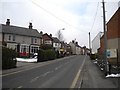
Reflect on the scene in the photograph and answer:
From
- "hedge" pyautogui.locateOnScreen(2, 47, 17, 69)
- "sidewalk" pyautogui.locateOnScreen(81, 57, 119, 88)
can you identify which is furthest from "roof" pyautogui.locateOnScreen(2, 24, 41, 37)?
"sidewalk" pyautogui.locateOnScreen(81, 57, 119, 88)

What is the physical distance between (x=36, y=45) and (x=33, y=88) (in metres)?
41.5

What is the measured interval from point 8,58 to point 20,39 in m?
27.4

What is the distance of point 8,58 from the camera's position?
16422 mm

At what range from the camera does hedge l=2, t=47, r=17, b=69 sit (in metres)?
15.8

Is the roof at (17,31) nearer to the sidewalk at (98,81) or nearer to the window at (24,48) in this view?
the window at (24,48)

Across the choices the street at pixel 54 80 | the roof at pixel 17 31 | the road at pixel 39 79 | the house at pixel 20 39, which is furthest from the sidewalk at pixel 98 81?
the roof at pixel 17 31

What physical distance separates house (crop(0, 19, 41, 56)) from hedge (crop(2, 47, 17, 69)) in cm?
2273

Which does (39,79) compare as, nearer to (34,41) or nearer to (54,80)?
(54,80)

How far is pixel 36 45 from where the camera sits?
158ft

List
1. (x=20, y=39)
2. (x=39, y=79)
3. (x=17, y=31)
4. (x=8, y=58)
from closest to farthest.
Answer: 1. (x=39, y=79)
2. (x=8, y=58)
3. (x=20, y=39)
4. (x=17, y=31)

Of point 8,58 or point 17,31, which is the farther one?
point 17,31

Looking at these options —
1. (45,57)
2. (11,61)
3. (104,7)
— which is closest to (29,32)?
→ (45,57)

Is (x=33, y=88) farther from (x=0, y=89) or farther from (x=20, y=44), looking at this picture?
(x=20, y=44)

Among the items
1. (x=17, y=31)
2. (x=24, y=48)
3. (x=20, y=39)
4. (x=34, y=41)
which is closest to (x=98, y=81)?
(x=20, y=39)
